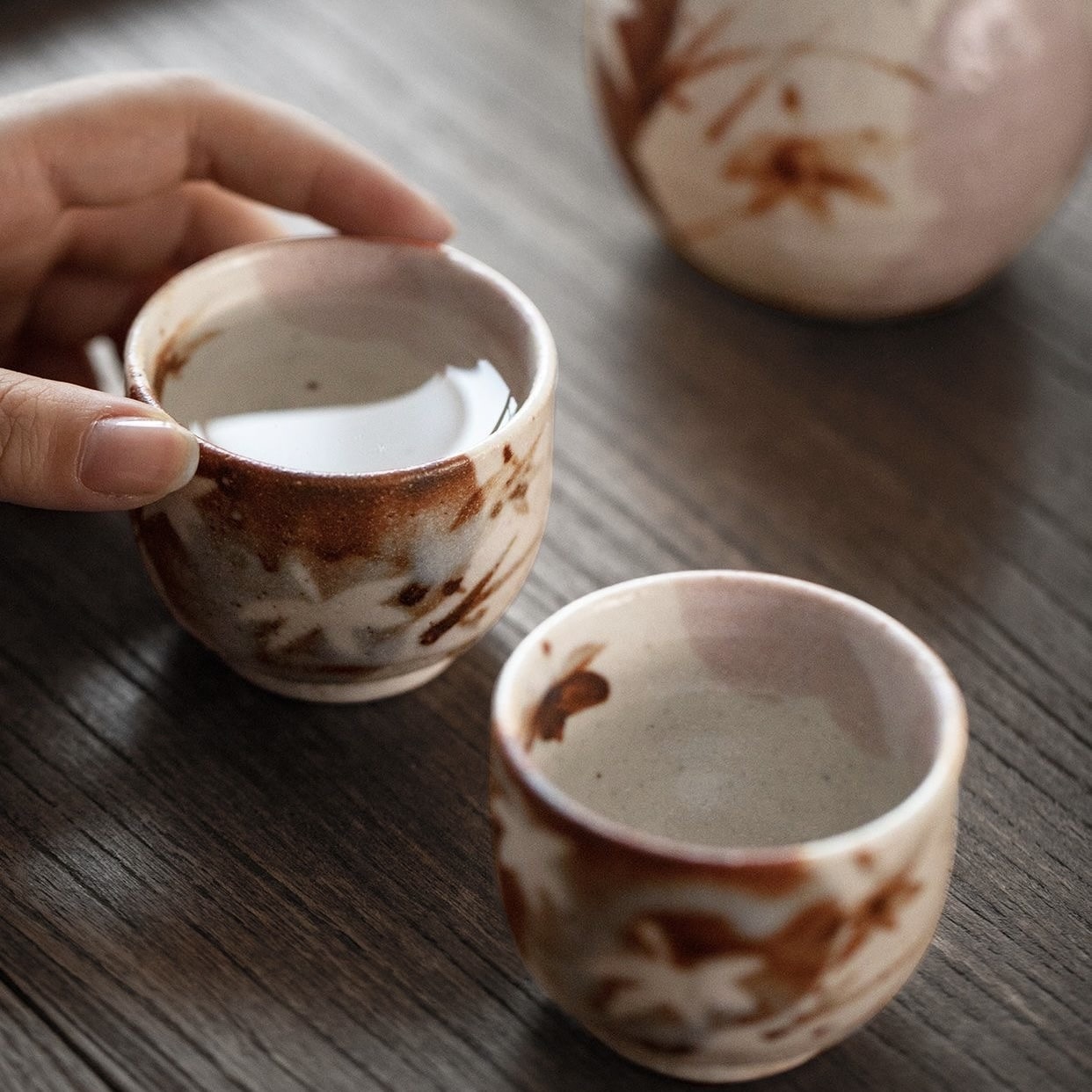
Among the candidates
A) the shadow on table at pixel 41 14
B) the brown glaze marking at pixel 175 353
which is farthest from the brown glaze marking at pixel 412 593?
the shadow on table at pixel 41 14

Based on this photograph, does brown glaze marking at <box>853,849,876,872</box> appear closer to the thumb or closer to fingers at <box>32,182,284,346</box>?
the thumb

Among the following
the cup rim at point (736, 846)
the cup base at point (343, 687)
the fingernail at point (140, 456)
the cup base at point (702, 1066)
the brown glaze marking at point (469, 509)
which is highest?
the cup rim at point (736, 846)

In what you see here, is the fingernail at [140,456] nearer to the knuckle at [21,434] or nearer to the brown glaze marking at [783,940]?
the knuckle at [21,434]

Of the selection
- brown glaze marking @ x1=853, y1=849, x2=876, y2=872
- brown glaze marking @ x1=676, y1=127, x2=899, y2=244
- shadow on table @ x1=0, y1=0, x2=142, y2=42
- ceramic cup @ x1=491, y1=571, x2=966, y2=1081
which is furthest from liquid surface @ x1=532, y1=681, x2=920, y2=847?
shadow on table @ x1=0, y1=0, x2=142, y2=42

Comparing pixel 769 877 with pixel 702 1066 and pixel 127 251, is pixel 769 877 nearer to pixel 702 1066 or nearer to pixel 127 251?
pixel 702 1066

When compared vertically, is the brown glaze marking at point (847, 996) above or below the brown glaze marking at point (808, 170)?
below

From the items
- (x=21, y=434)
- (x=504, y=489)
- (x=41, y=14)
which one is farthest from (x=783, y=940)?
(x=41, y=14)
